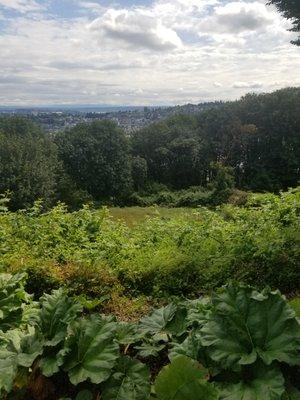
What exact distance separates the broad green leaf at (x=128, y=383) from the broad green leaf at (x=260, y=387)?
0.49 meters

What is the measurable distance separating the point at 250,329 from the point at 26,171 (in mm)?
42109

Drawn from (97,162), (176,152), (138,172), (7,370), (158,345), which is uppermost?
(7,370)

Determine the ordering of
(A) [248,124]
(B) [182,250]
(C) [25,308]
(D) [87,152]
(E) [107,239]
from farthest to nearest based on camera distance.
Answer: (A) [248,124]
(D) [87,152]
(E) [107,239]
(B) [182,250]
(C) [25,308]

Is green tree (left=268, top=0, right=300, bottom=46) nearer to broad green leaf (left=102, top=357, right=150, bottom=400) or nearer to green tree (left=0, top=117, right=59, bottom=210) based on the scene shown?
broad green leaf (left=102, top=357, right=150, bottom=400)

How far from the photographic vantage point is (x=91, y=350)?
2.84 metres

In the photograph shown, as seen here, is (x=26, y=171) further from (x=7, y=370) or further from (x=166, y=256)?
(x=7, y=370)

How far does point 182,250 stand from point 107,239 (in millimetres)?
1944

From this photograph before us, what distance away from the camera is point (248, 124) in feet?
197

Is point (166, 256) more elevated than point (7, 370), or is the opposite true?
point (7, 370)

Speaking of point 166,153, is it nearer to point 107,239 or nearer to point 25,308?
point 107,239

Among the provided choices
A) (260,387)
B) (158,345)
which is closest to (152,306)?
(158,345)

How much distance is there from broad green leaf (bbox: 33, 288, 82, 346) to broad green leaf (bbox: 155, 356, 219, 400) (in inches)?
34.2

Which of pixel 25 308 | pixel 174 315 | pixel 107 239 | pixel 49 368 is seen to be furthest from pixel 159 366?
pixel 107 239

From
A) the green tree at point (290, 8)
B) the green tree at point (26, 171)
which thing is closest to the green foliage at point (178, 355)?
the green tree at point (290, 8)
